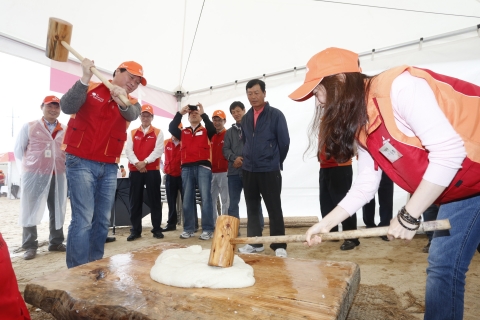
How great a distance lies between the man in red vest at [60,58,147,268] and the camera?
2.39m

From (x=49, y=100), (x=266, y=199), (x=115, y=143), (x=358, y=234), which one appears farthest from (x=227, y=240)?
(x=49, y=100)

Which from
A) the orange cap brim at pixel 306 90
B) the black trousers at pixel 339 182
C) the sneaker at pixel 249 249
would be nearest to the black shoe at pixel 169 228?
the sneaker at pixel 249 249

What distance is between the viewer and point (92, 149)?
2.47m

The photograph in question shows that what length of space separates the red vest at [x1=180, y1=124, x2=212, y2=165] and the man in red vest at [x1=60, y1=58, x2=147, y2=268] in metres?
1.86

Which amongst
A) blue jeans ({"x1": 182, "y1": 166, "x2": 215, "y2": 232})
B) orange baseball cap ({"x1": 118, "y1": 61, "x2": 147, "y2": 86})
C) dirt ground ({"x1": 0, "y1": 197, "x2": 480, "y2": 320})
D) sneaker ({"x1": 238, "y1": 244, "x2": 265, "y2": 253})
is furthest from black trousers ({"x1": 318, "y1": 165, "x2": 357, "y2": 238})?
orange baseball cap ({"x1": 118, "y1": 61, "x2": 147, "y2": 86})

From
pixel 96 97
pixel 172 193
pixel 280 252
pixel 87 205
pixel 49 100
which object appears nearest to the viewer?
pixel 87 205

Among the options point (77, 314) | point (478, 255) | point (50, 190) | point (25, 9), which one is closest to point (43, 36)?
point (25, 9)

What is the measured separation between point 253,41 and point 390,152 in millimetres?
3788

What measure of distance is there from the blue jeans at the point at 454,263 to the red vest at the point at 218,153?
3980 millimetres

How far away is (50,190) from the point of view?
4.07m

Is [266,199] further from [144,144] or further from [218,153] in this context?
[144,144]

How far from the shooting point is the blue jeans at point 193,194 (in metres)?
4.56

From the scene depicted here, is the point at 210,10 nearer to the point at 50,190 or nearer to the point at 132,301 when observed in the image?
the point at 50,190

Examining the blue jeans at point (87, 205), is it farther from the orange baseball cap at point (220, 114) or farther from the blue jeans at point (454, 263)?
the orange baseball cap at point (220, 114)
